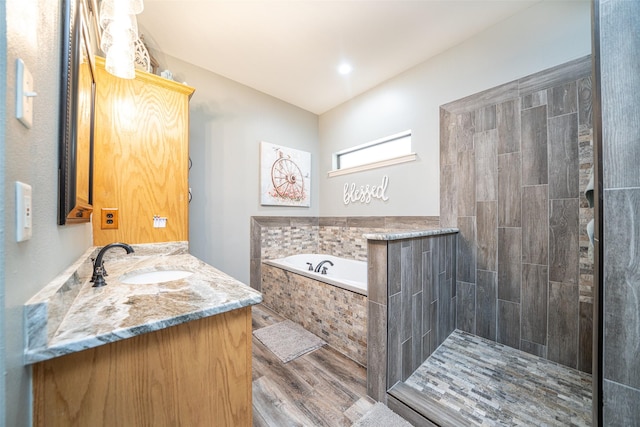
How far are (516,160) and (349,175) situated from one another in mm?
1862

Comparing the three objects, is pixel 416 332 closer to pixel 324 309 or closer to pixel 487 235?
pixel 324 309

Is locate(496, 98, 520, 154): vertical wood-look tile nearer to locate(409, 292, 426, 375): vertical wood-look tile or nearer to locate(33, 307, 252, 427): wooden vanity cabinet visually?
locate(409, 292, 426, 375): vertical wood-look tile

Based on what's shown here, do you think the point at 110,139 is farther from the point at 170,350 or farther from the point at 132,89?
the point at 170,350

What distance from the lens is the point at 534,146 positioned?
1864 millimetres

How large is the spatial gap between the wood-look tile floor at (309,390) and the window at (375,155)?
7.05ft

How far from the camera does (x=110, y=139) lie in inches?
64.9

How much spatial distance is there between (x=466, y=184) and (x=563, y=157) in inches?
25.9

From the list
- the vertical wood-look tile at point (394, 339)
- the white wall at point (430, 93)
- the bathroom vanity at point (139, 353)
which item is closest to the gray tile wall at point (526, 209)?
the white wall at point (430, 93)

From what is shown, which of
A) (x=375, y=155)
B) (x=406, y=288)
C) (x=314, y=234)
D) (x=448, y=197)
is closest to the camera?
(x=406, y=288)

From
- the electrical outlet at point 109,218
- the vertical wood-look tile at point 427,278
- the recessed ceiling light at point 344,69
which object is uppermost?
the recessed ceiling light at point 344,69

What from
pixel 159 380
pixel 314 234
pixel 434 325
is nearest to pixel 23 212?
pixel 159 380

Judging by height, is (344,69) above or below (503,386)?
above

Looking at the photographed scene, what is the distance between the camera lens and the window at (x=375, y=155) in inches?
108

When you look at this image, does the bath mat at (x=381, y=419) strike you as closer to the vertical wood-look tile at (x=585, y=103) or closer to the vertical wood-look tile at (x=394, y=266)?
the vertical wood-look tile at (x=394, y=266)
